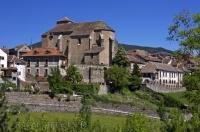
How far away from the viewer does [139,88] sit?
8750 centimetres

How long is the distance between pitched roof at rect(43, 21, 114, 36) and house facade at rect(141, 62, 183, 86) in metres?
12.1

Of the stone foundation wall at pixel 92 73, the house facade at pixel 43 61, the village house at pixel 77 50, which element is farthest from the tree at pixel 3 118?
the house facade at pixel 43 61

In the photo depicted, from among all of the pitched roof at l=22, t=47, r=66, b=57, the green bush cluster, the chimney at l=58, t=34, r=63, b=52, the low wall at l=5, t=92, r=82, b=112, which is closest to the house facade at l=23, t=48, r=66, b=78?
the pitched roof at l=22, t=47, r=66, b=57

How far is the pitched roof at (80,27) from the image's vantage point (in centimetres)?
9751

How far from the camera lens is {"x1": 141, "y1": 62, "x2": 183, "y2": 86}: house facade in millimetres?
104438

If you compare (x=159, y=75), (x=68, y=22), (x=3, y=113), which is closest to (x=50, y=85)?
(x=68, y=22)

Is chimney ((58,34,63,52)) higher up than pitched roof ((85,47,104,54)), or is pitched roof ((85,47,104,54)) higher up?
chimney ((58,34,63,52))

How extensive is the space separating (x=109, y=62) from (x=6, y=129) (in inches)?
2676

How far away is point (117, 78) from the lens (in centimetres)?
8481

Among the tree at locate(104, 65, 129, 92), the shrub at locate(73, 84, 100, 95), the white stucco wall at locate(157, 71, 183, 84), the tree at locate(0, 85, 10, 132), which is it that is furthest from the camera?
the white stucco wall at locate(157, 71, 183, 84)

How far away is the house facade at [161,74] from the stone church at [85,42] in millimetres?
10304

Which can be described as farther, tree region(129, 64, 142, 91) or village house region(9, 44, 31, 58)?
village house region(9, 44, 31, 58)

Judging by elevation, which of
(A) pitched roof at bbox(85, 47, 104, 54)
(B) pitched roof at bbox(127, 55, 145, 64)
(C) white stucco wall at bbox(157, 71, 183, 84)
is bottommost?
(C) white stucco wall at bbox(157, 71, 183, 84)

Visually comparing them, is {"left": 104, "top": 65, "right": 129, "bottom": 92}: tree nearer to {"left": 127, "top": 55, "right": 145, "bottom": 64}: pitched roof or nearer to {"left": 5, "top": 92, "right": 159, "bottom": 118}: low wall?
{"left": 5, "top": 92, "right": 159, "bottom": 118}: low wall
